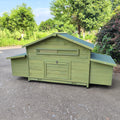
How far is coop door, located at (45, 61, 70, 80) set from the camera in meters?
4.88

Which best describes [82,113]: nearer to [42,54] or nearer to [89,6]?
[42,54]

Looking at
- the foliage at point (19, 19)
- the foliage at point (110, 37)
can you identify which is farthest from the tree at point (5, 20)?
the foliage at point (110, 37)

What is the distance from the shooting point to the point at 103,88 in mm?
4836

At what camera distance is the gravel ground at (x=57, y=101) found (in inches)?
126

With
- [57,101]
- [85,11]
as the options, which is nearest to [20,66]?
[57,101]

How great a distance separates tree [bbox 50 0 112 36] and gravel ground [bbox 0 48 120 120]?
23.7 metres

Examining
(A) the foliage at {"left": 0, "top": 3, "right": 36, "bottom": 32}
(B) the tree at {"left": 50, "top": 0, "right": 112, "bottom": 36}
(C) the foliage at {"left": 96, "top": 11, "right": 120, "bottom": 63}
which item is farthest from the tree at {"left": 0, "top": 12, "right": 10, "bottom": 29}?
(C) the foliage at {"left": 96, "top": 11, "right": 120, "bottom": 63}

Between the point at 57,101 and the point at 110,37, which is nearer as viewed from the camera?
the point at 57,101

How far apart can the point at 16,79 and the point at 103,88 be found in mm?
3967

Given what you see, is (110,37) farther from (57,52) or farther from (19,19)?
(19,19)

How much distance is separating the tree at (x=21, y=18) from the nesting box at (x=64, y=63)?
1871cm

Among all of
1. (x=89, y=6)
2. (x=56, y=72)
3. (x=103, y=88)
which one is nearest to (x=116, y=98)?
(x=103, y=88)

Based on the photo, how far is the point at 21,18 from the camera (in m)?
22.1

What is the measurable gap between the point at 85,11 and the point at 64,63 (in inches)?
974
